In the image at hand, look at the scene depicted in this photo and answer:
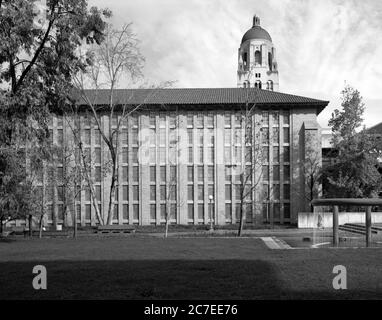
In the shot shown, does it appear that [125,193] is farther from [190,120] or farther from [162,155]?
[190,120]

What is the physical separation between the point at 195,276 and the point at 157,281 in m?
1.08

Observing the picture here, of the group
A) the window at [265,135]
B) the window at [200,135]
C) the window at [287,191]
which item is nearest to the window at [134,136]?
the window at [200,135]

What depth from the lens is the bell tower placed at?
100 metres

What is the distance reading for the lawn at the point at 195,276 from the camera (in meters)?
9.63

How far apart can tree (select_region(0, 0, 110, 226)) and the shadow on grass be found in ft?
14.9

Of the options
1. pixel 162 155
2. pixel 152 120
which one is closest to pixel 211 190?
pixel 162 155

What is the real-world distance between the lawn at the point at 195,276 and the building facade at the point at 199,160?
36.6 metres

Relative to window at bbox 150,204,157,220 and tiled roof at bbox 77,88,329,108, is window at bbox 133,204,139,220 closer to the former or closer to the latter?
window at bbox 150,204,157,220

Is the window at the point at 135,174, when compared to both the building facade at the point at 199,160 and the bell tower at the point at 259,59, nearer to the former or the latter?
the building facade at the point at 199,160

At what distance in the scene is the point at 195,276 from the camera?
38.4 feet

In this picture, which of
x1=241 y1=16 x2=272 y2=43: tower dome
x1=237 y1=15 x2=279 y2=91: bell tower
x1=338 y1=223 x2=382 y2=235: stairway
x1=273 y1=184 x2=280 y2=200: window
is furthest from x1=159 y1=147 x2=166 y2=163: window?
x1=241 y1=16 x2=272 y2=43: tower dome
